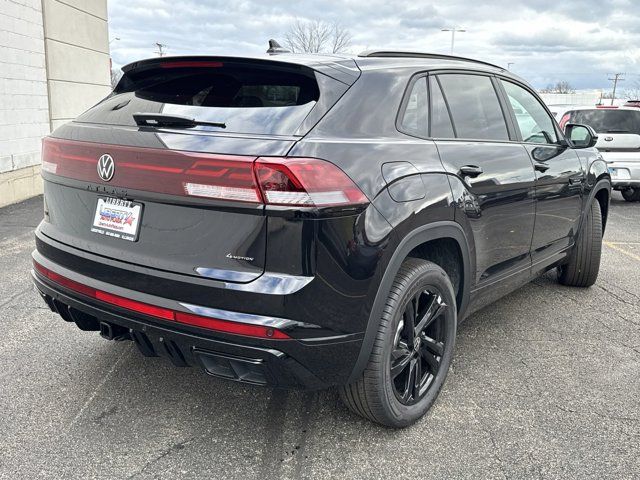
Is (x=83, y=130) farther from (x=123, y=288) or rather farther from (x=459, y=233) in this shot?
(x=459, y=233)

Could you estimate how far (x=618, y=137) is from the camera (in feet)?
33.8

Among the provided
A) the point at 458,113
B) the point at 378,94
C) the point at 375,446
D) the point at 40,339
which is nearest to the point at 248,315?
the point at 375,446

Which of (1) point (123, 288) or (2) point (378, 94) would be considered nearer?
(1) point (123, 288)

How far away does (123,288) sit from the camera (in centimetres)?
246

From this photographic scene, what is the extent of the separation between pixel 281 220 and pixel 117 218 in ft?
2.59

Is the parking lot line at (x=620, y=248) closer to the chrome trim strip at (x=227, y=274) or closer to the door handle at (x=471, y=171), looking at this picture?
the door handle at (x=471, y=171)

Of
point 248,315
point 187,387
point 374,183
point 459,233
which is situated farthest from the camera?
point 187,387

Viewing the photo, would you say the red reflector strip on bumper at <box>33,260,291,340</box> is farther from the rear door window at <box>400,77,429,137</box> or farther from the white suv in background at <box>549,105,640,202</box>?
the white suv in background at <box>549,105,640,202</box>

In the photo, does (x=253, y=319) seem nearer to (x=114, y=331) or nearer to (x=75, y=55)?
(x=114, y=331)

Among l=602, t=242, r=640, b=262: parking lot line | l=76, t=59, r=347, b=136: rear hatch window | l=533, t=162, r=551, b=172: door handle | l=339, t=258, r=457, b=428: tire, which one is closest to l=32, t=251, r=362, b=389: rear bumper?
l=339, t=258, r=457, b=428: tire

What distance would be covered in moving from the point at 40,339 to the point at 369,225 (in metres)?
2.56

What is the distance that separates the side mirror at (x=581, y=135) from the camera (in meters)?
4.59

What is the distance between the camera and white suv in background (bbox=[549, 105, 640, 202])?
10.2 metres

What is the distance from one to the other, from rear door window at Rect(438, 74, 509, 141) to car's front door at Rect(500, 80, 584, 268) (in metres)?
0.24
